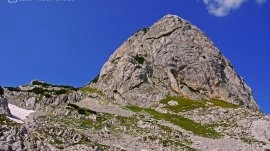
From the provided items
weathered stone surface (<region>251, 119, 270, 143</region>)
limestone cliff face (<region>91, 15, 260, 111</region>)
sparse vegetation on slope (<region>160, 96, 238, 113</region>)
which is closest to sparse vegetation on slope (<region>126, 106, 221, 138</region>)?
sparse vegetation on slope (<region>160, 96, 238, 113</region>)

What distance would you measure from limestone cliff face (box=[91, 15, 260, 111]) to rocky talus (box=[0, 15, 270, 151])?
29 cm

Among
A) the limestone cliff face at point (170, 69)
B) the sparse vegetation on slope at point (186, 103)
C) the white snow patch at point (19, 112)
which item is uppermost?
the limestone cliff face at point (170, 69)

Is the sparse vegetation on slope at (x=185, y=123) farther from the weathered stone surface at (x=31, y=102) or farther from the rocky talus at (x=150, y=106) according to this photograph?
the weathered stone surface at (x=31, y=102)

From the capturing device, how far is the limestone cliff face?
4904 inches

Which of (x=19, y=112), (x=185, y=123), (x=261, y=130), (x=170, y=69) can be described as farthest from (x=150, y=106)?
(x=19, y=112)

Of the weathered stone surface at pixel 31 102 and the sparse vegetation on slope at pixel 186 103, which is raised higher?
the sparse vegetation on slope at pixel 186 103

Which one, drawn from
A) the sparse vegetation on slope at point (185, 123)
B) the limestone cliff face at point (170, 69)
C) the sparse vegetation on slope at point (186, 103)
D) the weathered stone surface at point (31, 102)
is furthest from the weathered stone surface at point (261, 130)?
the weathered stone surface at point (31, 102)

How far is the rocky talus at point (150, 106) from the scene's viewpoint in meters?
77.5

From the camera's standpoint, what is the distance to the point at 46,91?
11744cm

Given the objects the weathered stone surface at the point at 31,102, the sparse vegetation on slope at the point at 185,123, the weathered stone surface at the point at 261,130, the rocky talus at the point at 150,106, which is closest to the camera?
the rocky talus at the point at 150,106

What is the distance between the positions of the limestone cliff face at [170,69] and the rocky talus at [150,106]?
292mm

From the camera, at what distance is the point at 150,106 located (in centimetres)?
11369

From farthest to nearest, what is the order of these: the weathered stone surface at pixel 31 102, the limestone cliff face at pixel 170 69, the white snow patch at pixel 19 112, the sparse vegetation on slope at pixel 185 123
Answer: the limestone cliff face at pixel 170 69 < the weathered stone surface at pixel 31 102 < the white snow patch at pixel 19 112 < the sparse vegetation on slope at pixel 185 123

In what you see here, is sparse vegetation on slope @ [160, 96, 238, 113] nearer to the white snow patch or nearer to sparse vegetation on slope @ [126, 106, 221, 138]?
sparse vegetation on slope @ [126, 106, 221, 138]
